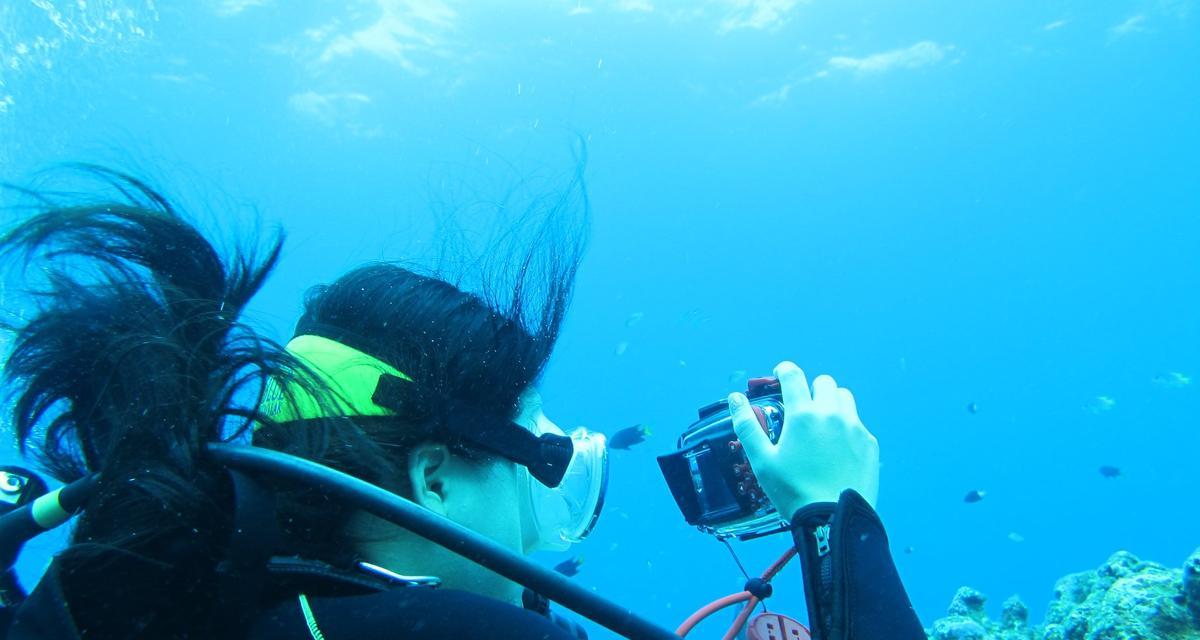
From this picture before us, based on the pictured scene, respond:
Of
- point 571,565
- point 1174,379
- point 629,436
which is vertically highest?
point 1174,379

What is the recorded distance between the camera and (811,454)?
5.02 feet

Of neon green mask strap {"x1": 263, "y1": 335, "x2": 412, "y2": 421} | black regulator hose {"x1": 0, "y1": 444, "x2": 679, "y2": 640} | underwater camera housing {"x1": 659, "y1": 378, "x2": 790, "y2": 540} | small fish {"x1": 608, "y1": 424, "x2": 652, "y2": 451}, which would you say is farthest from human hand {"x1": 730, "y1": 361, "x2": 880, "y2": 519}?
small fish {"x1": 608, "y1": 424, "x2": 652, "y2": 451}

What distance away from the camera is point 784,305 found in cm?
6706

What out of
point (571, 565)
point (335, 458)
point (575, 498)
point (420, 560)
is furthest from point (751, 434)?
point (571, 565)

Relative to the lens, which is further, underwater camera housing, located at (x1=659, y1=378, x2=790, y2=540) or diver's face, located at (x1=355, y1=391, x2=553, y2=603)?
underwater camera housing, located at (x1=659, y1=378, x2=790, y2=540)

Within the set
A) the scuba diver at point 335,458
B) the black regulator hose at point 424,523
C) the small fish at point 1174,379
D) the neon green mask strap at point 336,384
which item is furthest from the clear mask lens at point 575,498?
the small fish at point 1174,379

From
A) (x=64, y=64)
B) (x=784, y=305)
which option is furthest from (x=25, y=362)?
(x=784, y=305)

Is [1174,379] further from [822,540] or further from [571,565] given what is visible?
[822,540]

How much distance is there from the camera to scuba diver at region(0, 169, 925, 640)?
44.7 inches

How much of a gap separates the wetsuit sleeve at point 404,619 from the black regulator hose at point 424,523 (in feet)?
0.24

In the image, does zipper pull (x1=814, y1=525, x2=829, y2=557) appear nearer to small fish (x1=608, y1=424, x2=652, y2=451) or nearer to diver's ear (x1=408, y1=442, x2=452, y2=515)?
diver's ear (x1=408, y1=442, x2=452, y2=515)

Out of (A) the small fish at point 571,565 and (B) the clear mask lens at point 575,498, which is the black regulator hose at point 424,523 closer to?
(B) the clear mask lens at point 575,498

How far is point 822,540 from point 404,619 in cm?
87

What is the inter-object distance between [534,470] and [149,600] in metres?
0.83
